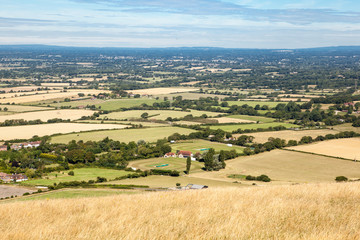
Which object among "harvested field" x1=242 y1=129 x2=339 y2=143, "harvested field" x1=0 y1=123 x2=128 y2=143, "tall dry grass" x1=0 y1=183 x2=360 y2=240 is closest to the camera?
"tall dry grass" x1=0 y1=183 x2=360 y2=240

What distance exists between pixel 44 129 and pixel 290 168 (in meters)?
47.0

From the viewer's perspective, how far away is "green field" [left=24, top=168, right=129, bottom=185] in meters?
41.7

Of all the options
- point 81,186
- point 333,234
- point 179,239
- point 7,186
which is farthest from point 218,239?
point 7,186

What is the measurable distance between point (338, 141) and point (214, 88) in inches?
3864

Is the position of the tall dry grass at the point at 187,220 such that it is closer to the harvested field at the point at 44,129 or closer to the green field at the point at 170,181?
the green field at the point at 170,181

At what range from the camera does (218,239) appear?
696 centimetres

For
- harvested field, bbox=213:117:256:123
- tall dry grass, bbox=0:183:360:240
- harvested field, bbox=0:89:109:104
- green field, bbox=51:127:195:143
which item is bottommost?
green field, bbox=51:127:195:143

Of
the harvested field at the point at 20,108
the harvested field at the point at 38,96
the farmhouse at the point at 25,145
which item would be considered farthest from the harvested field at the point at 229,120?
the harvested field at the point at 38,96

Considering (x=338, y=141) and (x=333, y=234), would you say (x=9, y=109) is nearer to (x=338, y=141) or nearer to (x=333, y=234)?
(x=338, y=141)

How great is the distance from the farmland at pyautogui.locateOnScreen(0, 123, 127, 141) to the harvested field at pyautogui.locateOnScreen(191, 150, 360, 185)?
3224 cm

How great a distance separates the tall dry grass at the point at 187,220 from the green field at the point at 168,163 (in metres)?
37.1

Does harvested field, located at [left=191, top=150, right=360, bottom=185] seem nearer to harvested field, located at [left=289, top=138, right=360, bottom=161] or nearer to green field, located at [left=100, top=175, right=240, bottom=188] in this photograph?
harvested field, located at [left=289, top=138, right=360, bottom=161]

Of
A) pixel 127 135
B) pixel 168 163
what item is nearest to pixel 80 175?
pixel 168 163

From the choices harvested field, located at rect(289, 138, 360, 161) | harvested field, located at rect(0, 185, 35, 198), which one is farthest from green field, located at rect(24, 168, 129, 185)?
harvested field, located at rect(289, 138, 360, 161)
